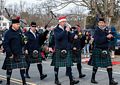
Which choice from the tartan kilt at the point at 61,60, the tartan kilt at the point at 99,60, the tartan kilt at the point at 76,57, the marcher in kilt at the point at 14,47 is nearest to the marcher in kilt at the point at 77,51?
the tartan kilt at the point at 76,57

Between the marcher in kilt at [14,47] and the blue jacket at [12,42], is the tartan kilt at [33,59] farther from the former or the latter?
the blue jacket at [12,42]

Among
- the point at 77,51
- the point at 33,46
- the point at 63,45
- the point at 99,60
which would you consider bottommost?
the point at 99,60

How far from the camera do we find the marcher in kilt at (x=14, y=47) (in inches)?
316

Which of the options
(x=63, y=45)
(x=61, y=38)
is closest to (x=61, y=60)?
(x=63, y=45)

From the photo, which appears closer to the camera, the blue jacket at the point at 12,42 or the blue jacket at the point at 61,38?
the blue jacket at the point at 12,42

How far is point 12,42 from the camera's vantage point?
26.6ft

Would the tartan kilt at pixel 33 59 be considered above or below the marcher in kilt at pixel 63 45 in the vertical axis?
below

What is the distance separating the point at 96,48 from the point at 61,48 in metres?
0.92

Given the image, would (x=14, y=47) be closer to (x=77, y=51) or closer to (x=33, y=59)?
(x=33, y=59)

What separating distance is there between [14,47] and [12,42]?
0.44 ft

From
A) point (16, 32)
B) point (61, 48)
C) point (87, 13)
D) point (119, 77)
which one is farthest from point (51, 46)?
point (87, 13)

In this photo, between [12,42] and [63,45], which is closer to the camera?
[12,42]

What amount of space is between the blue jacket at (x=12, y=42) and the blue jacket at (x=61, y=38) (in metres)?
0.93

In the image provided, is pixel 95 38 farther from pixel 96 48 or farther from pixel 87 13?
pixel 87 13
